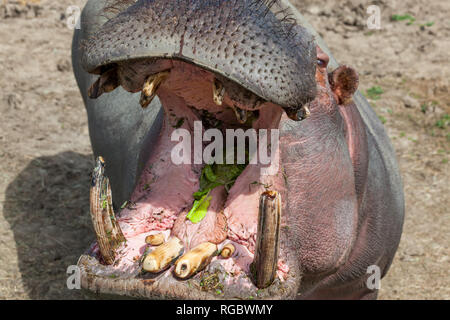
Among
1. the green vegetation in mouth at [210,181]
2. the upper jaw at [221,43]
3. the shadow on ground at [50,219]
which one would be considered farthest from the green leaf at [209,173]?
the shadow on ground at [50,219]

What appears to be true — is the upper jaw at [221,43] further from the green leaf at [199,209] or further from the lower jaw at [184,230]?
the green leaf at [199,209]

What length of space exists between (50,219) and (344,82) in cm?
216

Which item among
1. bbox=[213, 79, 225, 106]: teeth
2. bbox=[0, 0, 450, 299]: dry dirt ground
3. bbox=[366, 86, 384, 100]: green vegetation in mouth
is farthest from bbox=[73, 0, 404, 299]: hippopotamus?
bbox=[366, 86, 384, 100]: green vegetation in mouth

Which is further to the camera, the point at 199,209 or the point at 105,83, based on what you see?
the point at 199,209

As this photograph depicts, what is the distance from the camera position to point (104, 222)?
174cm

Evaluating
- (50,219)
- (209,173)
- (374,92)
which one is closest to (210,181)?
(209,173)

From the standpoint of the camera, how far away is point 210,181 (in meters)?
2.01

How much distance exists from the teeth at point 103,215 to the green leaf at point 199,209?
0.24 m

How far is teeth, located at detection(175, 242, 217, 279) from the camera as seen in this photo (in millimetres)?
1693

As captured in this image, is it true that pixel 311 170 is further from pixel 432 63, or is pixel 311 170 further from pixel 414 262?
pixel 432 63

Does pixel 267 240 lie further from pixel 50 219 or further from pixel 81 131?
pixel 81 131

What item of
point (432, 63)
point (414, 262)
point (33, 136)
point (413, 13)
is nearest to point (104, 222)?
point (414, 262)

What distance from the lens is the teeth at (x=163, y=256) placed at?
1.72 m

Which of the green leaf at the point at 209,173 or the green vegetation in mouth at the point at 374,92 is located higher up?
the green leaf at the point at 209,173
